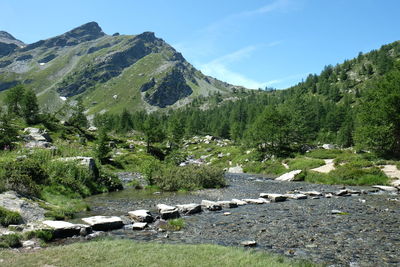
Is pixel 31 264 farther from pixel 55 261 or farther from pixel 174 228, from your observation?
pixel 174 228

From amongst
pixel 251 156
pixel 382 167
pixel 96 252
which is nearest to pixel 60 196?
pixel 96 252

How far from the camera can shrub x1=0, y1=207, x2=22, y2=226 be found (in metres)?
12.7

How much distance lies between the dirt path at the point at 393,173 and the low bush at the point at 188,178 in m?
21.7

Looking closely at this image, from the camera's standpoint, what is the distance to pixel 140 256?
9.61m

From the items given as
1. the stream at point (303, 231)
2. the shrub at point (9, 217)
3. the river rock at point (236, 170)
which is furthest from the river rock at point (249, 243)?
the river rock at point (236, 170)

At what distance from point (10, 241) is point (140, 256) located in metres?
5.26

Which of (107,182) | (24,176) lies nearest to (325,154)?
(107,182)

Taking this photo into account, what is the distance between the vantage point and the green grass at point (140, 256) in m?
8.88

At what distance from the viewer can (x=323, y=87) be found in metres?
194

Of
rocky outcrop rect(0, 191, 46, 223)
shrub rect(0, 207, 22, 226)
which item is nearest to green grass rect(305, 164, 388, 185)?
rocky outcrop rect(0, 191, 46, 223)

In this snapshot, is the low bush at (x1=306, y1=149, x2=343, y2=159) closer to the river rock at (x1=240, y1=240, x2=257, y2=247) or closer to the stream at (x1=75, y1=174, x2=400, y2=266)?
the stream at (x1=75, y1=174, x2=400, y2=266)

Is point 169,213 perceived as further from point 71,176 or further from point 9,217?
point 71,176

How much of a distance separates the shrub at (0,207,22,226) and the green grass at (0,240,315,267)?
3704 mm

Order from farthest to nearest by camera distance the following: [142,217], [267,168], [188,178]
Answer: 1. [267,168]
2. [188,178]
3. [142,217]
